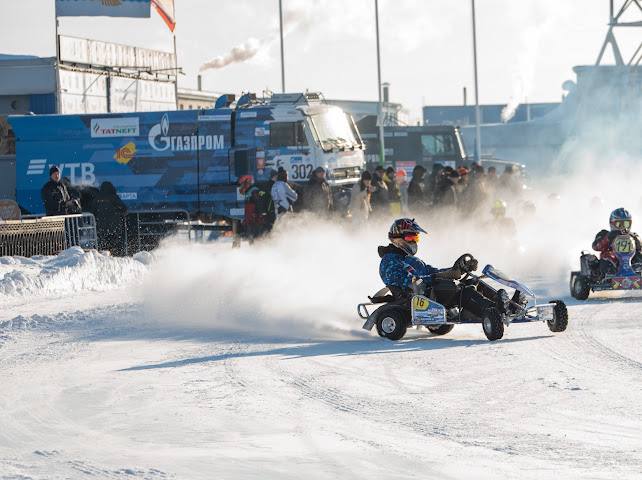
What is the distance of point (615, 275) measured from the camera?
1772cm

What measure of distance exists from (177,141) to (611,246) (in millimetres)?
13022

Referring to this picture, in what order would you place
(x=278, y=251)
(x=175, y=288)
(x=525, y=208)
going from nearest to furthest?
(x=175, y=288), (x=278, y=251), (x=525, y=208)

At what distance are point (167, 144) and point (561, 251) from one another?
886 centimetres

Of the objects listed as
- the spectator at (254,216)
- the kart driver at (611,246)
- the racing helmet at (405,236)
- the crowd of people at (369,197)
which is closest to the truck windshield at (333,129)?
the crowd of people at (369,197)

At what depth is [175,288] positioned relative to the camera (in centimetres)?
1833

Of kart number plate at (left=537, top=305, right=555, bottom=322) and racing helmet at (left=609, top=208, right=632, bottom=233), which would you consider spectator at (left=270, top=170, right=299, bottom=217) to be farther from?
kart number plate at (left=537, top=305, right=555, bottom=322)

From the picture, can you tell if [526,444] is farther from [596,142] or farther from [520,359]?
[596,142]

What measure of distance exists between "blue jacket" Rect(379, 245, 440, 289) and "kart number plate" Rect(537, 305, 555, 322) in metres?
1.15

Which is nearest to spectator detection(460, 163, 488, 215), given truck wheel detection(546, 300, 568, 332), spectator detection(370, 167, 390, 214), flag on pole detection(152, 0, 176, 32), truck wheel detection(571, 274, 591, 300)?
spectator detection(370, 167, 390, 214)

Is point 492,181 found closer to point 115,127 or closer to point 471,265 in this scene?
point 115,127

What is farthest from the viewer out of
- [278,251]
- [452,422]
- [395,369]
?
[278,251]

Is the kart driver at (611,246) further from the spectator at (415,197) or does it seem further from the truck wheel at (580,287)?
the spectator at (415,197)

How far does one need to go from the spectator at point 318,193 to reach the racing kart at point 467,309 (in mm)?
12616

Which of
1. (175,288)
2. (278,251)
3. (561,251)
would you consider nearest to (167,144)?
(278,251)
